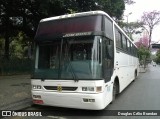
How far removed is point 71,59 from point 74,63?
0.19 meters

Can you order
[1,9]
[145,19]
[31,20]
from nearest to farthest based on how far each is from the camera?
[1,9] < [31,20] < [145,19]

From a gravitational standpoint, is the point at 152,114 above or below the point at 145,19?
below

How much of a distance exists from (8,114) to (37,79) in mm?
1349

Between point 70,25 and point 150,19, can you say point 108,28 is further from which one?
point 150,19

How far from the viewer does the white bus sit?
7281mm

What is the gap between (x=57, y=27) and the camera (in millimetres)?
8281

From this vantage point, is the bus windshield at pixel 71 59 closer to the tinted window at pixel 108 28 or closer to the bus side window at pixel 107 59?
the bus side window at pixel 107 59

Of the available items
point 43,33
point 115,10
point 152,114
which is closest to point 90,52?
point 43,33

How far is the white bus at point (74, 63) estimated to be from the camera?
728 cm

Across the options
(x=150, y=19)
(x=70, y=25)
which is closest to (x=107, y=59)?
(x=70, y=25)

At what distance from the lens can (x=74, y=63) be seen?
297 inches

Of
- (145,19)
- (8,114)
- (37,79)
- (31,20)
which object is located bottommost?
(8,114)

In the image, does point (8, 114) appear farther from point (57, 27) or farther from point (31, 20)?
point (31, 20)

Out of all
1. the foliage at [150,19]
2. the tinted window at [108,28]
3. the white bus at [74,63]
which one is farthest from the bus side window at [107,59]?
the foliage at [150,19]
